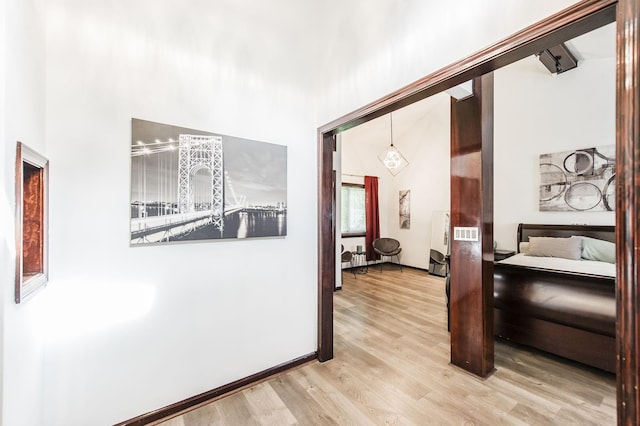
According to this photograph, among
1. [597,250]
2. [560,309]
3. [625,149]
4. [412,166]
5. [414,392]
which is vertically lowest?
[414,392]

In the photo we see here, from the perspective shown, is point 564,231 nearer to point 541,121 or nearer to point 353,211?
point 541,121

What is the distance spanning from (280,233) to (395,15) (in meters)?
1.83

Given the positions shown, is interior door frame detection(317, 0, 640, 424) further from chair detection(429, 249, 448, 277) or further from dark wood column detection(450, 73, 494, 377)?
chair detection(429, 249, 448, 277)

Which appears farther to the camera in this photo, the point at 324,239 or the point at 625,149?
the point at 324,239

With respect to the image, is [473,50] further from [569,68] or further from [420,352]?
[569,68]

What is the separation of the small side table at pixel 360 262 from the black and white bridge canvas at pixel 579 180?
371 cm

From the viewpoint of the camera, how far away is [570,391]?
2.09 meters

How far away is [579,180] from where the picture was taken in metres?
3.99

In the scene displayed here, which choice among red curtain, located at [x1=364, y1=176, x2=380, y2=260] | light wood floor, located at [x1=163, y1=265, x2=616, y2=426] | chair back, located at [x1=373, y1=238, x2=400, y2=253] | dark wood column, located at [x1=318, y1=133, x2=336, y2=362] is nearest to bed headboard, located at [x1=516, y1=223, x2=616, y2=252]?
light wood floor, located at [x1=163, y1=265, x2=616, y2=426]

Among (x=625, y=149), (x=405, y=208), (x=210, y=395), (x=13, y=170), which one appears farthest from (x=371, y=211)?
(x=13, y=170)

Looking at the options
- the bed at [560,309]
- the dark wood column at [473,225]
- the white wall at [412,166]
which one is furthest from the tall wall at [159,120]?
the white wall at [412,166]

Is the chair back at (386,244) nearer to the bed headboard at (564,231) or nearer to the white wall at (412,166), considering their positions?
the white wall at (412,166)

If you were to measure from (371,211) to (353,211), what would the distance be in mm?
528

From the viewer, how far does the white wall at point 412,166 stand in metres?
6.06
